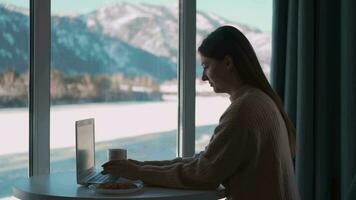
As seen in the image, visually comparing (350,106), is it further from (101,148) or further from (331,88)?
(101,148)

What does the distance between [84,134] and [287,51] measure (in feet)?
4.26

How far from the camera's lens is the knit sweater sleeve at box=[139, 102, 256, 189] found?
66.9 inches

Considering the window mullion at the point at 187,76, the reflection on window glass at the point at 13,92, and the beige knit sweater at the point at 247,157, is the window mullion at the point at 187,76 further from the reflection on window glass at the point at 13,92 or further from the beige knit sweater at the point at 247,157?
the beige knit sweater at the point at 247,157

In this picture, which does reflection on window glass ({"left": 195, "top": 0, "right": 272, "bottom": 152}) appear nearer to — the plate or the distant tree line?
the distant tree line

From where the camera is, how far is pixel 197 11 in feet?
9.75

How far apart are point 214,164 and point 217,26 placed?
4.80 ft

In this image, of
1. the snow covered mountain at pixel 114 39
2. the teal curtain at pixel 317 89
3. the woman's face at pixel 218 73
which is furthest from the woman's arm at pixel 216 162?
the teal curtain at pixel 317 89

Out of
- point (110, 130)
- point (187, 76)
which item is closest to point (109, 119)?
point (110, 130)

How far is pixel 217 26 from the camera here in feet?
9.95

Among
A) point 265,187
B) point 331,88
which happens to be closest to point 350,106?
point 331,88

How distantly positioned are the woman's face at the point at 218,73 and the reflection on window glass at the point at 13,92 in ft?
2.98

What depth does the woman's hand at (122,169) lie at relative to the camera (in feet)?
6.01

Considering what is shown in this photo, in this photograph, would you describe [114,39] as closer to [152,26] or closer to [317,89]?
[152,26]

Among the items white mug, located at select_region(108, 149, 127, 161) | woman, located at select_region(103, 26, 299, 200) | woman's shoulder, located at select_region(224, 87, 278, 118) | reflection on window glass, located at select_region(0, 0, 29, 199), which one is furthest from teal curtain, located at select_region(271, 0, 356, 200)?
reflection on window glass, located at select_region(0, 0, 29, 199)
